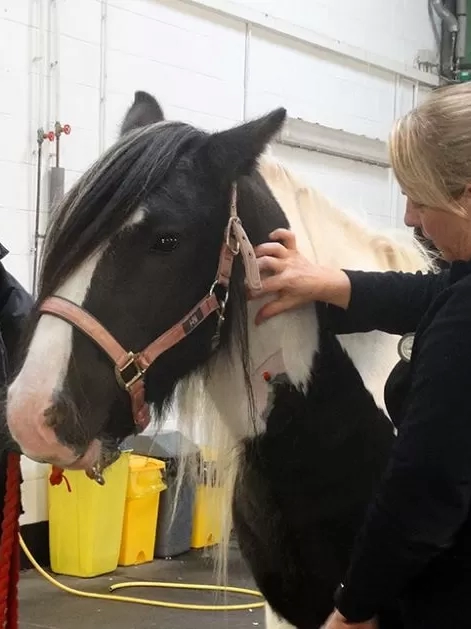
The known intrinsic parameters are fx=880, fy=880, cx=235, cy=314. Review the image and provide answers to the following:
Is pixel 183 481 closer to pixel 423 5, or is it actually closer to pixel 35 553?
pixel 35 553

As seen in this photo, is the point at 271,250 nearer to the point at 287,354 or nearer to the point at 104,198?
the point at 287,354

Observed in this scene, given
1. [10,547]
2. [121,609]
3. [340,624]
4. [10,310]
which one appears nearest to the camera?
[340,624]

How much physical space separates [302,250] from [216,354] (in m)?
0.23

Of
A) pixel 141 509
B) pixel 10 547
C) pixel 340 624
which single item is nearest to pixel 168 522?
pixel 141 509

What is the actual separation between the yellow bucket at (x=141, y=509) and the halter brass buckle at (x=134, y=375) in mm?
2662

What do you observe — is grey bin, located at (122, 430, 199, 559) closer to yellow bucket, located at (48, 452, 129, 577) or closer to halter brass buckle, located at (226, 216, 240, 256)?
yellow bucket, located at (48, 452, 129, 577)

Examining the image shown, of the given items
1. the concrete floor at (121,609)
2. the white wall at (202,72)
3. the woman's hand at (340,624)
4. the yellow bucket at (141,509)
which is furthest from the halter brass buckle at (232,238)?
the yellow bucket at (141,509)

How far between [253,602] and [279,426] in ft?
7.52

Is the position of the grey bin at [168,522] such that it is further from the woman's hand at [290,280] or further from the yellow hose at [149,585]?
the woman's hand at [290,280]

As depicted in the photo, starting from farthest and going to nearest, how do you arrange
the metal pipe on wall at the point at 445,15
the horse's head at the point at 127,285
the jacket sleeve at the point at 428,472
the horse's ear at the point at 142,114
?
the metal pipe on wall at the point at 445,15
the horse's ear at the point at 142,114
the horse's head at the point at 127,285
the jacket sleeve at the point at 428,472

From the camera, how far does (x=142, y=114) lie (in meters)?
1.47

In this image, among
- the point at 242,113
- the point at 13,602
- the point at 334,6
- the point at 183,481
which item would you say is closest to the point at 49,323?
the point at 183,481

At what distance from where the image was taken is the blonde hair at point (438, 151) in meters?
0.95

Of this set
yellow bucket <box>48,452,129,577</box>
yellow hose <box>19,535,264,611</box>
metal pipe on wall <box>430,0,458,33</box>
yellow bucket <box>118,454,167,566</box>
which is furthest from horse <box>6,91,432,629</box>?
metal pipe on wall <box>430,0,458,33</box>
